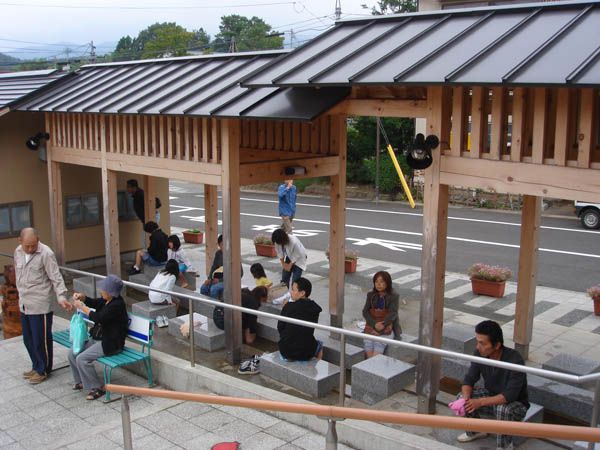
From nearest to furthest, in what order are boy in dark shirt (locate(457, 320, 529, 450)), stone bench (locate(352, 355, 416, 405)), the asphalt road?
1. boy in dark shirt (locate(457, 320, 529, 450))
2. stone bench (locate(352, 355, 416, 405))
3. the asphalt road

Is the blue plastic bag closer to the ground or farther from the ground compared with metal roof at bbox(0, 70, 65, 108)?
closer to the ground

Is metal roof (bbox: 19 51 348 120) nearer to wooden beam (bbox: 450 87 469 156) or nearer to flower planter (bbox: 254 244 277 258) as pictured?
wooden beam (bbox: 450 87 469 156)

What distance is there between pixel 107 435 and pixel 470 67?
197 inches

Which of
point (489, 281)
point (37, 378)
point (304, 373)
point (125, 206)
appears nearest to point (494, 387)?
point (304, 373)

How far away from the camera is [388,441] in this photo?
19.0 feet

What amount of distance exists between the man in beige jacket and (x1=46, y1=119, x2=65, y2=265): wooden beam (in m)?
4.78

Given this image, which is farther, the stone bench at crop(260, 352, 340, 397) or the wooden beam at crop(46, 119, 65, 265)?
the wooden beam at crop(46, 119, 65, 265)

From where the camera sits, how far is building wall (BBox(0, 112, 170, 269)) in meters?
12.9

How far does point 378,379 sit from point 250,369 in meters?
1.96

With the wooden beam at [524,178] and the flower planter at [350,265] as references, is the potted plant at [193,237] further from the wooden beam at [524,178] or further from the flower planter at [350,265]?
the wooden beam at [524,178]

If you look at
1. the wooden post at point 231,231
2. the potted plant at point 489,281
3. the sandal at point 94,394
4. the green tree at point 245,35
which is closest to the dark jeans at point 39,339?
the sandal at point 94,394

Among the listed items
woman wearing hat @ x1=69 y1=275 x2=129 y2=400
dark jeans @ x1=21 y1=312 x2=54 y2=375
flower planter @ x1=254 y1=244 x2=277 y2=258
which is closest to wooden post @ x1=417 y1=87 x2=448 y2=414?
woman wearing hat @ x1=69 y1=275 x2=129 y2=400

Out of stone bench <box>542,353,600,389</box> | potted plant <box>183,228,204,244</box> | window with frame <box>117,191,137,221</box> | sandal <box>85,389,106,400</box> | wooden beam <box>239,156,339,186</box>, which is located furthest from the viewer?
potted plant <box>183,228,204,244</box>

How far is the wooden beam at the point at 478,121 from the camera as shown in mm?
6156
